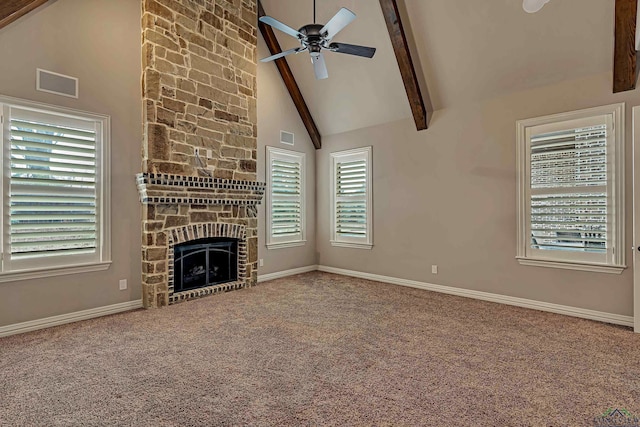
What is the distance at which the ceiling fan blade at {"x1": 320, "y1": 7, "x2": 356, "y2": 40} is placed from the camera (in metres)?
3.11

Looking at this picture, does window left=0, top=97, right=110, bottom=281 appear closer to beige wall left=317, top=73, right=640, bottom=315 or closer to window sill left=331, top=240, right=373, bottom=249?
window sill left=331, top=240, right=373, bottom=249

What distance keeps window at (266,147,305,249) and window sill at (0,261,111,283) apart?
2.64m

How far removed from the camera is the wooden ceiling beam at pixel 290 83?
586 centimetres

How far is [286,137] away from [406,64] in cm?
256

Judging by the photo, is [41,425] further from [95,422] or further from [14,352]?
[14,352]

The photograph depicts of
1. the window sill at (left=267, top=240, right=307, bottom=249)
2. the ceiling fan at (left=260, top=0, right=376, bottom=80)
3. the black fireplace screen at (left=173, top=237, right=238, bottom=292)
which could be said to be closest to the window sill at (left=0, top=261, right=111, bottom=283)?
the black fireplace screen at (left=173, top=237, right=238, bottom=292)

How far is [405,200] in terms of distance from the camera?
18.6 feet

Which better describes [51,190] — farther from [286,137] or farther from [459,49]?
[459,49]

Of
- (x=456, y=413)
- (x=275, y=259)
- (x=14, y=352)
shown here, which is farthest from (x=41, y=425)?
(x=275, y=259)

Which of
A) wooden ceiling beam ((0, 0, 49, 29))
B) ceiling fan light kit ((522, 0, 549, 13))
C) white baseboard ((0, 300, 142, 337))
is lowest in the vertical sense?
white baseboard ((0, 300, 142, 337))

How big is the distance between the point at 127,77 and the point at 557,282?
5935 millimetres

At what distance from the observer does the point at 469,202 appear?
4953mm

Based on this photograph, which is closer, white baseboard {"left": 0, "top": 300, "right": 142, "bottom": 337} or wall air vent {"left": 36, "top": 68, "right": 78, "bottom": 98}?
white baseboard {"left": 0, "top": 300, "right": 142, "bottom": 337}

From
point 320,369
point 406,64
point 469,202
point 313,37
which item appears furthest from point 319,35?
point 320,369
